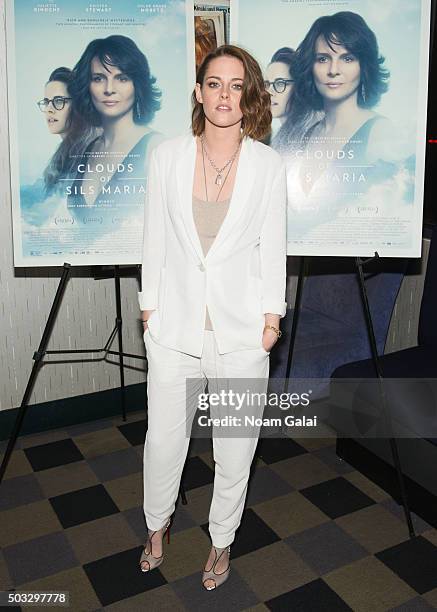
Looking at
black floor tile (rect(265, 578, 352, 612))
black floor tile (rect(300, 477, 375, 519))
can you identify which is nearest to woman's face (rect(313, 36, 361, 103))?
black floor tile (rect(300, 477, 375, 519))

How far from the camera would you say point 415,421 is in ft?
8.40

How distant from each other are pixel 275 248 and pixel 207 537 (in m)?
1.13

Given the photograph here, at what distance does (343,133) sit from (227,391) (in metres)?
1.02

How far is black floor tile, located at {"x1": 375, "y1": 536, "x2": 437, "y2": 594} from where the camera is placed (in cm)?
225

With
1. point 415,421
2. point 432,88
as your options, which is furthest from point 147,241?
point 432,88

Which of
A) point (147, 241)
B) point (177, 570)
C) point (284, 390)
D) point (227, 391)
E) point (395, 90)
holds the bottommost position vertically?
point (177, 570)

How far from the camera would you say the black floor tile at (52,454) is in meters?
3.03

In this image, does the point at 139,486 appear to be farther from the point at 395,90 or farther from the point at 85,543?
the point at 395,90

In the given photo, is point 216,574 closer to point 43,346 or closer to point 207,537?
point 207,537

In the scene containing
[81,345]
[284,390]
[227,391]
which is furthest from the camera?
[81,345]

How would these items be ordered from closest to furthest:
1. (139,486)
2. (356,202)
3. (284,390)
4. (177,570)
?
(177,570) → (356,202) → (139,486) → (284,390)

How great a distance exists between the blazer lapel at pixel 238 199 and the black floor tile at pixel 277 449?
137 cm

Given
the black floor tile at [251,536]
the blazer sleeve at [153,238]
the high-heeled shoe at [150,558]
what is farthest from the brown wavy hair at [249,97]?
the black floor tile at [251,536]

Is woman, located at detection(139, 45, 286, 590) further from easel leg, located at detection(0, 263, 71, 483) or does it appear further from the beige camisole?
easel leg, located at detection(0, 263, 71, 483)
